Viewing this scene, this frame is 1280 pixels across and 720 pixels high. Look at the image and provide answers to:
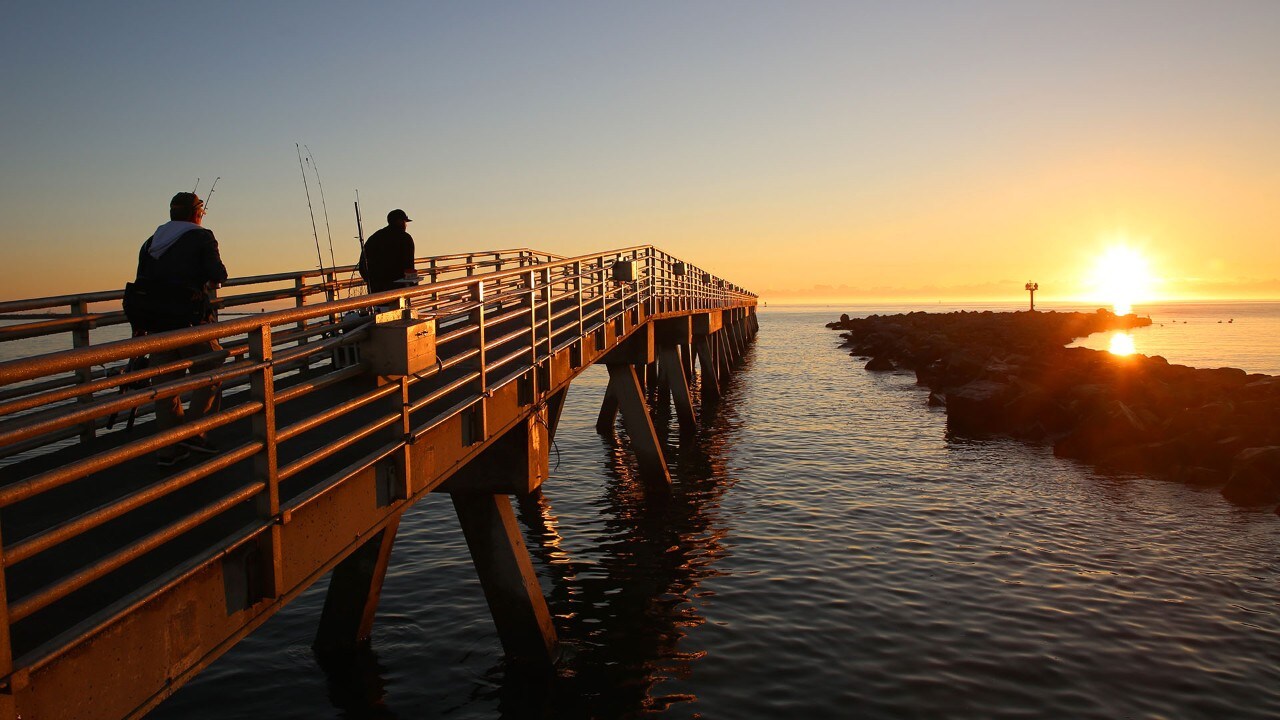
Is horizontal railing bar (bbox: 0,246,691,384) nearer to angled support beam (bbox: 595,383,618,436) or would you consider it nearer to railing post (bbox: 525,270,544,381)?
railing post (bbox: 525,270,544,381)

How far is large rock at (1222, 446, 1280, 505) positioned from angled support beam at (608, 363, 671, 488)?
9978mm

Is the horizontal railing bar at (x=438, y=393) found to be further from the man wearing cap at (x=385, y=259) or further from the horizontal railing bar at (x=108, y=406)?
the man wearing cap at (x=385, y=259)

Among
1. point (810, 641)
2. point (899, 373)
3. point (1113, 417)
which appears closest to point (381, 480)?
point (810, 641)

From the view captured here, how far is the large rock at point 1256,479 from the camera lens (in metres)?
14.0

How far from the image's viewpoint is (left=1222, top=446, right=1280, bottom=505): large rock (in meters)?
14.0

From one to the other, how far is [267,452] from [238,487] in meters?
0.84

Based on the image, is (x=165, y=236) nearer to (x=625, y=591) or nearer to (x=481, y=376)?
(x=481, y=376)

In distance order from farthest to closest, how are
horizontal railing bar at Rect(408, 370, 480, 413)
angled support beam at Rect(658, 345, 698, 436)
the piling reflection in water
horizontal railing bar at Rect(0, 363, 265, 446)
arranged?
angled support beam at Rect(658, 345, 698, 436) < the piling reflection in water < horizontal railing bar at Rect(408, 370, 480, 413) < horizontal railing bar at Rect(0, 363, 265, 446)

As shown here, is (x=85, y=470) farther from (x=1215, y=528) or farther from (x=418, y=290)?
(x=1215, y=528)

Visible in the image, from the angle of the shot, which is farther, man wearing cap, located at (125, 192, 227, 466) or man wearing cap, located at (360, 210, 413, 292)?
man wearing cap, located at (360, 210, 413, 292)

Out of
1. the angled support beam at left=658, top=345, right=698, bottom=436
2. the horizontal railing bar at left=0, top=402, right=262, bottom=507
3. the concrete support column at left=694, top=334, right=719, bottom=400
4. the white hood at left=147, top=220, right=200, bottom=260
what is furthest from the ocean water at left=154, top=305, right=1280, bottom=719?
the concrete support column at left=694, top=334, right=719, bottom=400

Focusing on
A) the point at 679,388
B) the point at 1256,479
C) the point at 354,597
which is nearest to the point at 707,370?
the point at 679,388

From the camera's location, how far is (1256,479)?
1420 cm

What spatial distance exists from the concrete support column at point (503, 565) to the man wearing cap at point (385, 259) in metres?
2.47
